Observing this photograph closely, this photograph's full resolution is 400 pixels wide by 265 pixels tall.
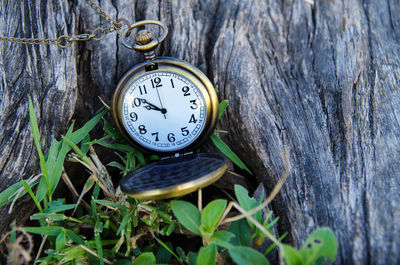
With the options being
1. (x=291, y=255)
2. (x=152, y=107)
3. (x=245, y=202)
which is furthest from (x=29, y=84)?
(x=291, y=255)

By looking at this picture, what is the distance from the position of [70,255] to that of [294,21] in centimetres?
213

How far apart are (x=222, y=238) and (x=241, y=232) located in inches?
7.0

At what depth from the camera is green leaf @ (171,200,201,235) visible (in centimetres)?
187

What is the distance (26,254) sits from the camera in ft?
4.68

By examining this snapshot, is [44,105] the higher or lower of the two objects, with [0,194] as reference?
higher

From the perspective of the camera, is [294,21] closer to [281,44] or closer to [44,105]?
[281,44]

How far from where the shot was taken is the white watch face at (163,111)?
7.73ft

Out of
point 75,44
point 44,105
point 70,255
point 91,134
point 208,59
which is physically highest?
point 75,44

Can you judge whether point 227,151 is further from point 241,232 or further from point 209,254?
point 209,254

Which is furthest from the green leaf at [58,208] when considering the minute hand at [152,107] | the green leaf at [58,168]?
the minute hand at [152,107]

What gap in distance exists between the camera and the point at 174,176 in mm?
2051

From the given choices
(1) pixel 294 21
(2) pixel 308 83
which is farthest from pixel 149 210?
(1) pixel 294 21

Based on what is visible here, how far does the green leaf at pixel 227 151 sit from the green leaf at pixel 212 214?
63 cm

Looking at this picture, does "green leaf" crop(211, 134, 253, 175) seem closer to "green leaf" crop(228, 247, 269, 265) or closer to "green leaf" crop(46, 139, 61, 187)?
"green leaf" crop(228, 247, 269, 265)
